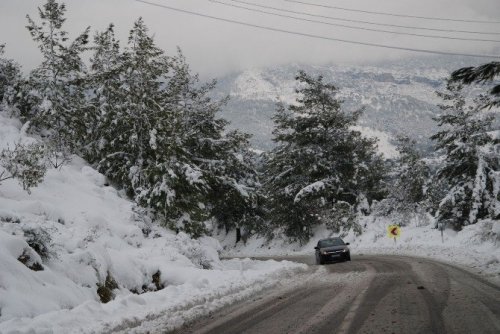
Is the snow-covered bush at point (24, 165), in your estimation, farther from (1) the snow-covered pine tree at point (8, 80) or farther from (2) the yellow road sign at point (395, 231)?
(2) the yellow road sign at point (395, 231)

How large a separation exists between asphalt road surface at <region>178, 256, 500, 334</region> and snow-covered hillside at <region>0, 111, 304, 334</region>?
110 centimetres

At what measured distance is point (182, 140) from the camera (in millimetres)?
29594

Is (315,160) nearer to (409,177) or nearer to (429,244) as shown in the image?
(409,177)

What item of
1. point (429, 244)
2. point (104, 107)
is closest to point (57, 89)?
point (104, 107)

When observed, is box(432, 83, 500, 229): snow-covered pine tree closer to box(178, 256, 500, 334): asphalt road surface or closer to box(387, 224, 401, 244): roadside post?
box(387, 224, 401, 244): roadside post

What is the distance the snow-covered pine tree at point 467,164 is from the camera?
24750 millimetres

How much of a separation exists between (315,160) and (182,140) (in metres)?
14.1

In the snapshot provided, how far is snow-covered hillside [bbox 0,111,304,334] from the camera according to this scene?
8078 millimetres

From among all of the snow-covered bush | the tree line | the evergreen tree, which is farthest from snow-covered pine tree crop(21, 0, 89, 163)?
the evergreen tree

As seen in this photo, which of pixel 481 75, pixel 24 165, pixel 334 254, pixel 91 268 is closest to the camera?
pixel 481 75

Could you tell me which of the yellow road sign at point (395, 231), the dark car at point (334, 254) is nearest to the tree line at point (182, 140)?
the yellow road sign at point (395, 231)

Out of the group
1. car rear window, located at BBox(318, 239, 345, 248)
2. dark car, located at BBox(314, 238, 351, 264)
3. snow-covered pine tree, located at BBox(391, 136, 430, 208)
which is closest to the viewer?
dark car, located at BBox(314, 238, 351, 264)

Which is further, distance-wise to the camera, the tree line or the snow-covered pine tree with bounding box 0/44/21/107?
the snow-covered pine tree with bounding box 0/44/21/107

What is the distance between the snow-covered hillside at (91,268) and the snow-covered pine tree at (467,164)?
12471 mm
